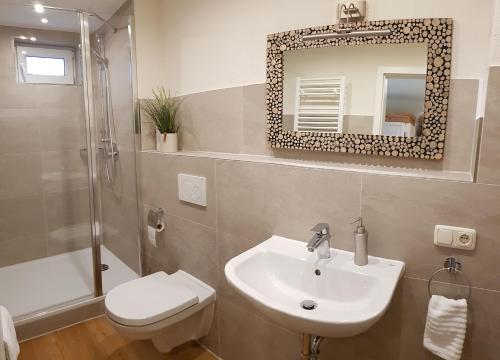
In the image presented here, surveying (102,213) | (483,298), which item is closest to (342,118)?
(483,298)

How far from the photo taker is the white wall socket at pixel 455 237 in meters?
1.18

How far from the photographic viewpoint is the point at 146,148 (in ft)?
8.38

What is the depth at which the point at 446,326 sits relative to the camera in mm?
1179

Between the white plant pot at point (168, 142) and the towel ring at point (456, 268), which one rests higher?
the white plant pot at point (168, 142)

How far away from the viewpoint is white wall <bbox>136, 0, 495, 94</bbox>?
49.5 inches

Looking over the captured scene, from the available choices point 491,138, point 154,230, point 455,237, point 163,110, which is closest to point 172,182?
point 154,230

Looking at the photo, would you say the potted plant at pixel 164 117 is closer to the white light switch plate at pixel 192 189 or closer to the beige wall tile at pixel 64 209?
the white light switch plate at pixel 192 189

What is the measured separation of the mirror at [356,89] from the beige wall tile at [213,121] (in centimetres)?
37

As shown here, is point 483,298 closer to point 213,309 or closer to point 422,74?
point 422,74

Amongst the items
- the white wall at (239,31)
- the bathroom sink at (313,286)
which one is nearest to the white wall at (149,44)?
the white wall at (239,31)

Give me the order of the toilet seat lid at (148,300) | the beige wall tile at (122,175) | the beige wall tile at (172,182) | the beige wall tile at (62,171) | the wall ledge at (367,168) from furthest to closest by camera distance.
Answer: the beige wall tile at (62,171)
the beige wall tile at (122,175)
the beige wall tile at (172,182)
the toilet seat lid at (148,300)
the wall ledge at (367,168)

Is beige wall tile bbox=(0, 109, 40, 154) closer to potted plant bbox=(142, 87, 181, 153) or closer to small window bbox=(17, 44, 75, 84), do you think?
small window bbox=(17, 44, 75, 84)

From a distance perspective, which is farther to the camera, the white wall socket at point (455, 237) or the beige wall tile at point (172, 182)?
the beige wall tile at point (172, 182)

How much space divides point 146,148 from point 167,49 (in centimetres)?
73
